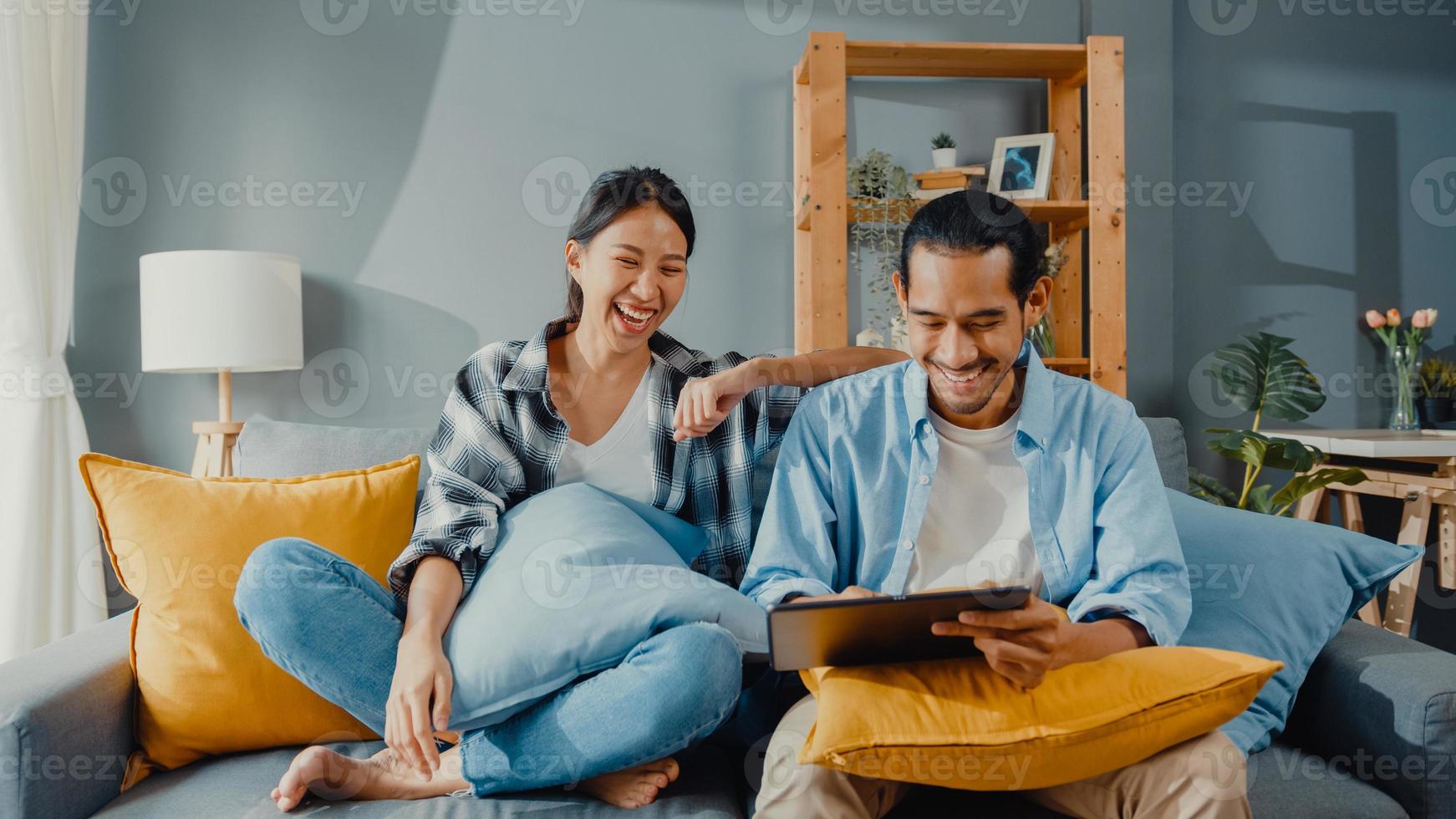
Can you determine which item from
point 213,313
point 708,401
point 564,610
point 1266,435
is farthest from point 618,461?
point 1266,435

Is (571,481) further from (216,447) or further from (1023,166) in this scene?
(1023,166)

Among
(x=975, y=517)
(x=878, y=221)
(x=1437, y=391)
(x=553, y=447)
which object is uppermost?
(x=878, y=221)

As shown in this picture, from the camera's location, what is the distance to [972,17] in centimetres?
314

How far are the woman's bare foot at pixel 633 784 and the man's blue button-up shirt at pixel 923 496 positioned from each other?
0.26m

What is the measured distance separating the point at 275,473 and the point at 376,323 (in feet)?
4.46

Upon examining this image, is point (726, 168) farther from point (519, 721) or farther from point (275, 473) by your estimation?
point (519, 721)

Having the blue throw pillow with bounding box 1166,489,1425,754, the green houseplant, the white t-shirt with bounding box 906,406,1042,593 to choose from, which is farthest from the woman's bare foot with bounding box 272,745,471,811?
the green houseplant

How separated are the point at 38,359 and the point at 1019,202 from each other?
9.23 feet

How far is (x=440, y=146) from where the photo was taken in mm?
2984

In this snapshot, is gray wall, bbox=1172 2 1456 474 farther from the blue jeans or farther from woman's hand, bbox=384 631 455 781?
woman's hand, bbox=384 631 455 781

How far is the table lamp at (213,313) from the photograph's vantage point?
2.50 meters

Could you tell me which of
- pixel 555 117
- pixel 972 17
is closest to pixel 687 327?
pixel 555 117

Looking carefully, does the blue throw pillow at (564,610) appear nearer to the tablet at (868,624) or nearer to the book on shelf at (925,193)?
the tablet at (868,624)

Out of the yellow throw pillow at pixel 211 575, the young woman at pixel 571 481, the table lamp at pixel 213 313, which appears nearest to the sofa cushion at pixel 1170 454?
the young woman at pixel 571 481
